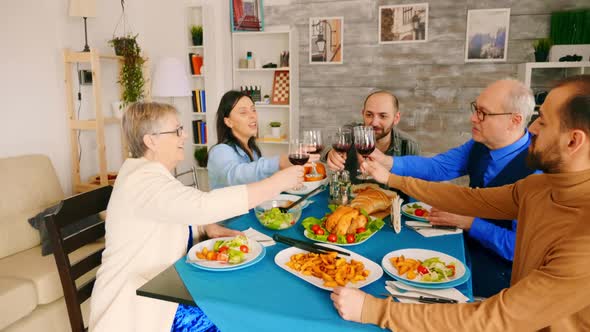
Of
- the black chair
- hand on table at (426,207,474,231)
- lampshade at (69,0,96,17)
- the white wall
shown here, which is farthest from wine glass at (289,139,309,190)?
lampshade at (69,0,96,17)

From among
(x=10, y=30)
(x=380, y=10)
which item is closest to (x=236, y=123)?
(x=10, y=30)

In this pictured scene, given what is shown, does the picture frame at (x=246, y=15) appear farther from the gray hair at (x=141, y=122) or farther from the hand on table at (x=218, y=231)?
the hand on table at (x=218, y=231)

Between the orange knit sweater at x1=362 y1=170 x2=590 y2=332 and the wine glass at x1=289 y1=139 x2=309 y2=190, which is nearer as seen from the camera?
the orange knit sweater at x1=362 y1=170 x2=590 y2=332

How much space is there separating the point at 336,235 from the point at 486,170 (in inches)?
42.4

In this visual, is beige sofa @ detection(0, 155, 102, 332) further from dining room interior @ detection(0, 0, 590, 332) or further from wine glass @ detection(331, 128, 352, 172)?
wine glass @ detection(331, 128, 352, 172)

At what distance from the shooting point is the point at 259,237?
5.59ft

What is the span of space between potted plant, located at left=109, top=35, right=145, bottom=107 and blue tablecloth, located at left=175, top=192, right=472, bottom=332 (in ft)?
10.9

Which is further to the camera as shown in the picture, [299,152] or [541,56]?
[541,56]

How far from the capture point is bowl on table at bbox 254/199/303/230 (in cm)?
180

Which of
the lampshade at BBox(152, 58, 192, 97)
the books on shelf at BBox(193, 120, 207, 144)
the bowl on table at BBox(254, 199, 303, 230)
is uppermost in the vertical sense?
the lampshade at BBox(152, 58, 192, 97)

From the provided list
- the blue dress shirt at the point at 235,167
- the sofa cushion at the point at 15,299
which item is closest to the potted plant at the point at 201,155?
the blue dress shirt at the point at 235,167

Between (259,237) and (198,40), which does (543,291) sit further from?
(198,40)

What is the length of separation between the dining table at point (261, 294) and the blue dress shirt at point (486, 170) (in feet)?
1.31

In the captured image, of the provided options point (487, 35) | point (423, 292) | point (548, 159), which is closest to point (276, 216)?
point (423, 292)
